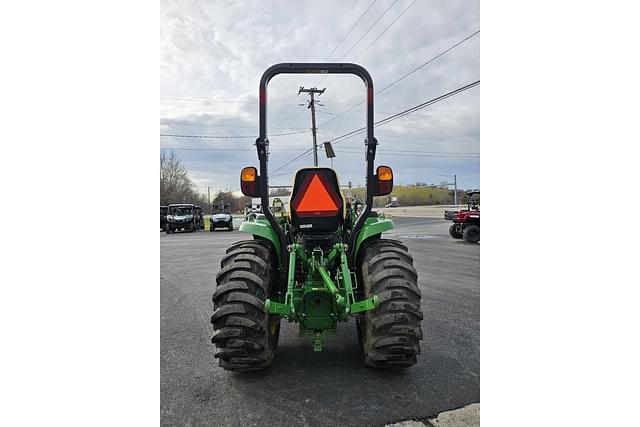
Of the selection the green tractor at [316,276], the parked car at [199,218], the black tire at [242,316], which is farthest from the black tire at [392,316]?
the parked car at [199,218]

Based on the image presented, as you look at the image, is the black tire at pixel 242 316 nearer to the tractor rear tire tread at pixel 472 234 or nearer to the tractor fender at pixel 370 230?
the tractor fender at pixel 370 230

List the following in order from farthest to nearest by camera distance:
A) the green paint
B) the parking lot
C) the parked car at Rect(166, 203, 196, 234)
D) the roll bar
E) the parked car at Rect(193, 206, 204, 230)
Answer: the parked car at Rect(193, 206, 204, 230)
the parked car at Rect(166, 203, 196, 234)
the roll bar
the green paint
the parking lot

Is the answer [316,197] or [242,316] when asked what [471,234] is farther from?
[242,316]

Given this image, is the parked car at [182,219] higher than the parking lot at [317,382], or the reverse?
the parked car at [182,219]

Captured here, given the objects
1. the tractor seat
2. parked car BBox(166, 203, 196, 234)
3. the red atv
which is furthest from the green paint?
parked car BBox(166, 203, 196, 234)

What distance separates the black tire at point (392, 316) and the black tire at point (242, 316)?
685 mm

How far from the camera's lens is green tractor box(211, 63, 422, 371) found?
226 centimetres

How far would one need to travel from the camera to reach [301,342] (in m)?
3.05

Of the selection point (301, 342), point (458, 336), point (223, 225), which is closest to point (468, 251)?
point (458, 336)

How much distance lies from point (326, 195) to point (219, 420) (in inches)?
61.9

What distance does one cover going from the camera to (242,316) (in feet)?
7.33

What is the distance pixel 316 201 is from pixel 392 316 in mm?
973

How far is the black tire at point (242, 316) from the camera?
223cm

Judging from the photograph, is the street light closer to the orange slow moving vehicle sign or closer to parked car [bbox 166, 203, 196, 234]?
the orange slow moving vehicle sign
